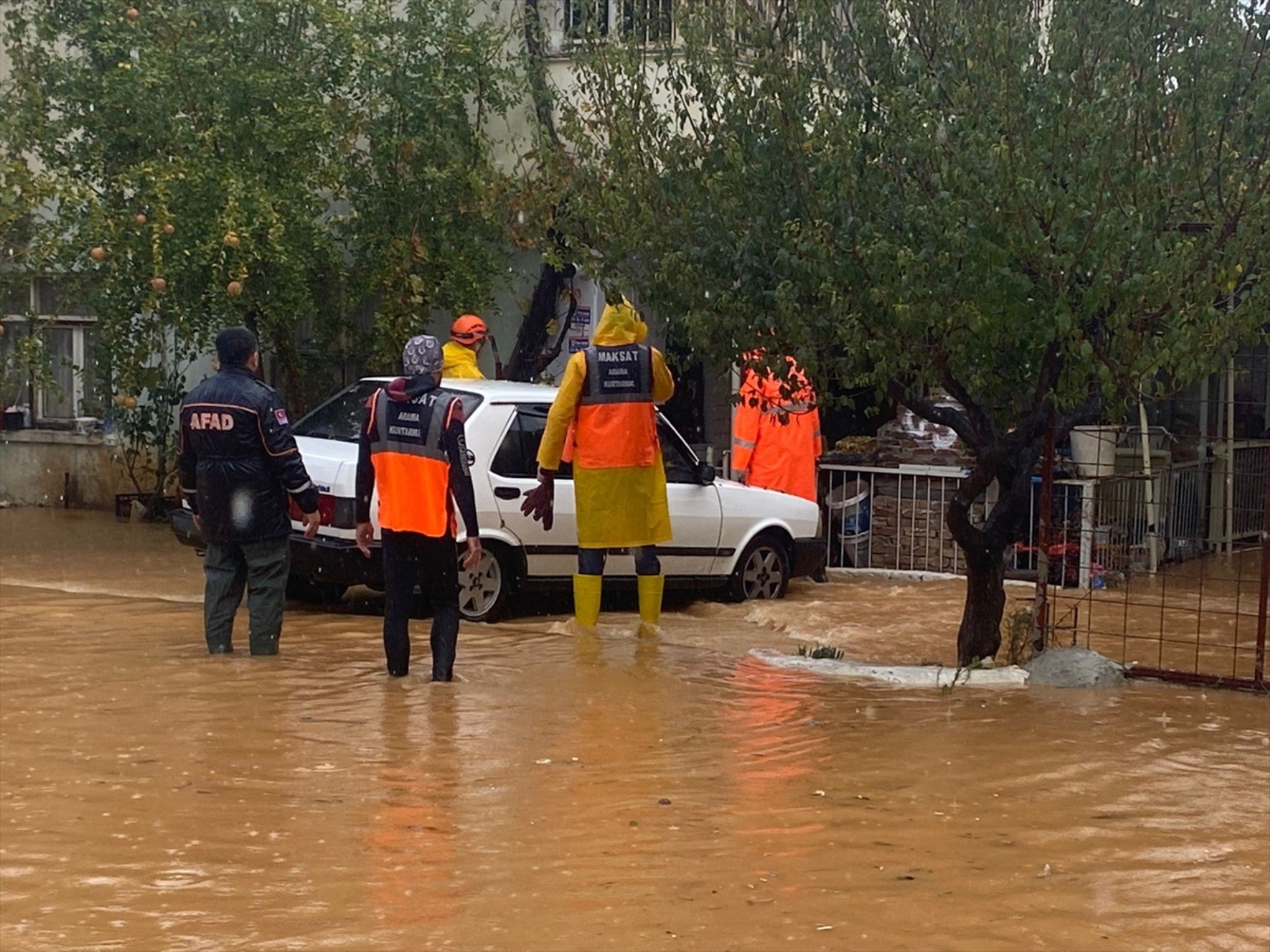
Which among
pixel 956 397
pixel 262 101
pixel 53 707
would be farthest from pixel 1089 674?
pixel 262 101

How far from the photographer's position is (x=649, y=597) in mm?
11180

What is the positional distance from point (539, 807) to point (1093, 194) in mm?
3839

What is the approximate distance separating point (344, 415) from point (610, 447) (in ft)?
7.27

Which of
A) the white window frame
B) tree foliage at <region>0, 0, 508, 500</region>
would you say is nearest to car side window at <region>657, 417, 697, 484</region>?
tree foliage at <region>0, 0, 508, 500</region>

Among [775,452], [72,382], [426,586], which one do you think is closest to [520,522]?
[426,586]

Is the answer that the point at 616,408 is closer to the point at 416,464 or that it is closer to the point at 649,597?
the point at 649,597

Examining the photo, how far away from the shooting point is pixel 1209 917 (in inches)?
229

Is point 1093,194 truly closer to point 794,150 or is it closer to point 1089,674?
point 794,150

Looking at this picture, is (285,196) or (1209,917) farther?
(285,196)

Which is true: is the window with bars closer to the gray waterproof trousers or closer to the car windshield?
the car windshield

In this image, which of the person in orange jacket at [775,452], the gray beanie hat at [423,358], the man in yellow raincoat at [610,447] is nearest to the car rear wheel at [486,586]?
the man in yellow raincoat at [610,447]

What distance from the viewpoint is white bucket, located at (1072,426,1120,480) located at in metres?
15.1

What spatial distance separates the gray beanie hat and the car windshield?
2389 mm

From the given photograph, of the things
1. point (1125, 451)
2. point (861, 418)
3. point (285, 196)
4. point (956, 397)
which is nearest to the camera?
point (956, 397)
